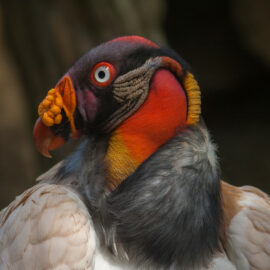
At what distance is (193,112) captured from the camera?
200 centimetres

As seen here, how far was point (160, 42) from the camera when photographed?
17.4 ft

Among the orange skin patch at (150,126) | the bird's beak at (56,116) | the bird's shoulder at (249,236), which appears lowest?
the bird's shoulder at (249,236)

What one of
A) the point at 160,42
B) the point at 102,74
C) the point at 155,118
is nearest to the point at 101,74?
the point at 102,74

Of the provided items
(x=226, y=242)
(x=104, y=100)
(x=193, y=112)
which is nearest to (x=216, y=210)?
(x=226, y=242)

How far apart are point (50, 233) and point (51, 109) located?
0.44 metres

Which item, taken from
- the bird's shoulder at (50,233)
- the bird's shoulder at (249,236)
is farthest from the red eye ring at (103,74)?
the bird's shoulder at (249,236)

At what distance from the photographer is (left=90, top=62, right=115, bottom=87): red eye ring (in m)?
1.92

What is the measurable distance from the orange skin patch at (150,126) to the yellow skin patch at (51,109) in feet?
0.74

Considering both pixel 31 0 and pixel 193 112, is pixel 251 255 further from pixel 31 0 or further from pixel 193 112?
pixel 31 0

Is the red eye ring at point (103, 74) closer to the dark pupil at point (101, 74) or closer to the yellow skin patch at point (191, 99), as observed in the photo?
the dark pupil at point (101, 74)

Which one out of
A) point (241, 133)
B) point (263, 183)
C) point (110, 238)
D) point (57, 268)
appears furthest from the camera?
point (241, 133)

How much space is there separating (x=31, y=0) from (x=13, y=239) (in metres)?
3.59

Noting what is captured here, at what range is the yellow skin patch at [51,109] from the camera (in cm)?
192

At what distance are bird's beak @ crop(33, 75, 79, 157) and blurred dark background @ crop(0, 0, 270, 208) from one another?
9.74ft
